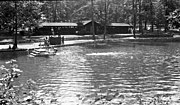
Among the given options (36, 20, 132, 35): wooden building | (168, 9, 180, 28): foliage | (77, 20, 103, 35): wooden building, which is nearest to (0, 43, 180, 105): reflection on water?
(168, 9, 180, 28): foliage

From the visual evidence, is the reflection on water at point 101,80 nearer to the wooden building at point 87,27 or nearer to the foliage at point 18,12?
the foliage at point 18,12

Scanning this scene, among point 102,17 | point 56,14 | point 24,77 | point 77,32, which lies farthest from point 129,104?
point 56,14

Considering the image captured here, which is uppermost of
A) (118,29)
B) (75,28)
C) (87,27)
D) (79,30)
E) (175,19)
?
(87,27)

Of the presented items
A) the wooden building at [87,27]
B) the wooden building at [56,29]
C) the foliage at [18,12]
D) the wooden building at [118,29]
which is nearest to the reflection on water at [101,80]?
the foliage at [18,12]

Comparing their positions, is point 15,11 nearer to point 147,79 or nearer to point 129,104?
point 147,79

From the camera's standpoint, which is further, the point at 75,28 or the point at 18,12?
the point at 75,28

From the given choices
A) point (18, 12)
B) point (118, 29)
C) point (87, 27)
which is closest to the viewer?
point (18, 12)

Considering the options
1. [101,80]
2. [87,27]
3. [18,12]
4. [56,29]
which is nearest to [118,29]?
[87,27]

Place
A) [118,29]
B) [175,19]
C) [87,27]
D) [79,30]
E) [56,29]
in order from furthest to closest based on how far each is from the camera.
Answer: [118,29] → [87,27] → [79,30] → [56,29] → [175,19]

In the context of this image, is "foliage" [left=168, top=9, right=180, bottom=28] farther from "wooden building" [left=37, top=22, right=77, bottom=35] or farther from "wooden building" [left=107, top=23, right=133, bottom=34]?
"wooden building" [left=107, top=23, right=133, bottom=34]

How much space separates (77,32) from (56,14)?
22.5m

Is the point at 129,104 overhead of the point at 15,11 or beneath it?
beneath

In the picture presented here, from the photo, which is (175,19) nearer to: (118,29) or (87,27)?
(87,27)

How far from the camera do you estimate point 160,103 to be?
12.2 m
